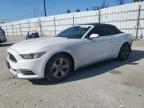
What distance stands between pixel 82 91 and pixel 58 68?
1.02 m

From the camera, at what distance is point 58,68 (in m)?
5.37

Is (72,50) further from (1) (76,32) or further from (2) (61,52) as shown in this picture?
(1) (76,32)

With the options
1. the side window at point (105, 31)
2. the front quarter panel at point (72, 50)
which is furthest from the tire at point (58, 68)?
the side window at point (105, 31)

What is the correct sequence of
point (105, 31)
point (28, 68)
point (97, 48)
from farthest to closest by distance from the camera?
point (105, 31)
point (97, 48)
point (28, 68)

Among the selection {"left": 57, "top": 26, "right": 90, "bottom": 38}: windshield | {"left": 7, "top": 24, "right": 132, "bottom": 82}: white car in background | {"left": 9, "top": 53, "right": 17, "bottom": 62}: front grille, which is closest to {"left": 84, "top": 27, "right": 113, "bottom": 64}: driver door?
{"left": 7, "top": 24, "right": 132, "bottom": 82}: white car in background

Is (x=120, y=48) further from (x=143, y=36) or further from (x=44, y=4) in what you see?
(x=44, y=4)

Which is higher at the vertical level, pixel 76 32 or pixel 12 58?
pixel 76 32

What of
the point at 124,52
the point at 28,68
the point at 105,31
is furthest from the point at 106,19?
the point at 28,68

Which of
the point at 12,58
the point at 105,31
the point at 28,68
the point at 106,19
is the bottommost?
the point at 28,68

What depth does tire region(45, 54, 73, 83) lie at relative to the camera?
5141 millimetres

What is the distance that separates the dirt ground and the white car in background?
33 centimetres

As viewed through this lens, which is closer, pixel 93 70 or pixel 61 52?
pixel 61 52

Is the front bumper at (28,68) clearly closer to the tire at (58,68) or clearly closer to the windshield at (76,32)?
the tire at (58,68)

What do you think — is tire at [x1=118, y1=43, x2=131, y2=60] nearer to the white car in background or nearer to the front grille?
the white car in background
